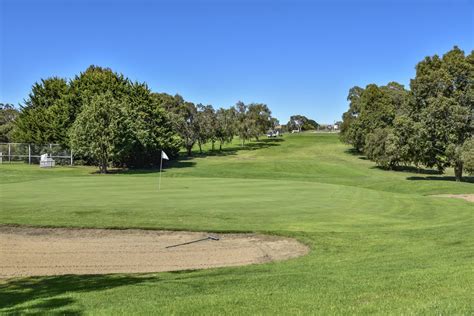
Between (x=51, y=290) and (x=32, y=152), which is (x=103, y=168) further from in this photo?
(x=51, y=290)

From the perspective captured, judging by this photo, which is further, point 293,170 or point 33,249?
point 293,170

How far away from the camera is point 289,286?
8.19 meters

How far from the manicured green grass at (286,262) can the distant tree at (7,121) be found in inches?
2534

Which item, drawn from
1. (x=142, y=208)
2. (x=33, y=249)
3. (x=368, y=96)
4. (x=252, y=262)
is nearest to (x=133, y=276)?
(x=252, y=262)

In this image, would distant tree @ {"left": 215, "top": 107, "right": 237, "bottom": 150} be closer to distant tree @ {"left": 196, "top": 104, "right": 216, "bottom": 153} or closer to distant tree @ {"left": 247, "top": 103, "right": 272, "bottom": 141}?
distant tree @ {"left": 196, "top": 104, "right": 216, "bottom": 153}

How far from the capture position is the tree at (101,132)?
159 feet

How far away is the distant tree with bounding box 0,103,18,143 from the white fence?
1783 cm

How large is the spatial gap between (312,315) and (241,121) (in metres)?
99.3

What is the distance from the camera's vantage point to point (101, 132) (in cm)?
4875

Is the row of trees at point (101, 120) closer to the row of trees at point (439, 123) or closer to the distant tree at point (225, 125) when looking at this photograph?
the distant tree at point (225, 125)

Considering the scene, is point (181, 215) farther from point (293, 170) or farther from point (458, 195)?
point (293, 170)

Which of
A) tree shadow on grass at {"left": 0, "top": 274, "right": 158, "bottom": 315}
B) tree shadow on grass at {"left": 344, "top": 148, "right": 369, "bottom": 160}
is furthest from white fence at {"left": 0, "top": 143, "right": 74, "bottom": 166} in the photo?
tree shadow on grass at {"left": 344, "top": 148, "right": 369, "bottom": 160}

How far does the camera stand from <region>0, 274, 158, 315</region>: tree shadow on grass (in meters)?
6.55

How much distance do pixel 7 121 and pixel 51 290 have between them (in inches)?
4571
